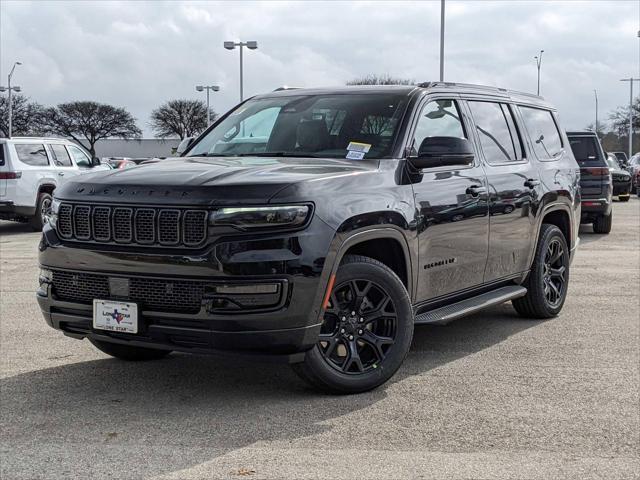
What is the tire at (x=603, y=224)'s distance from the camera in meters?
15.6

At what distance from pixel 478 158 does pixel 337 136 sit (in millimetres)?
1222

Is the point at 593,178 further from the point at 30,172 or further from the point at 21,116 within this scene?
the point at 21,116

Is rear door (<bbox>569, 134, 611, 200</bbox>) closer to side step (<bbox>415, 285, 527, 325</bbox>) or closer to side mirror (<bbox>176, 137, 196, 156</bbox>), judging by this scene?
side step (<bbox>415, 285, 527, 325</bbox>)

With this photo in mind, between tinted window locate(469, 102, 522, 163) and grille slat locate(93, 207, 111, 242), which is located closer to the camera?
grille slat locate(93, 207, 111, 242)

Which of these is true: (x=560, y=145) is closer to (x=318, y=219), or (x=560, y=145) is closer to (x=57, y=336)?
(x=318, y=219)

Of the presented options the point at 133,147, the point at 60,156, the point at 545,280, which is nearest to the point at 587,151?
the point at 545,280

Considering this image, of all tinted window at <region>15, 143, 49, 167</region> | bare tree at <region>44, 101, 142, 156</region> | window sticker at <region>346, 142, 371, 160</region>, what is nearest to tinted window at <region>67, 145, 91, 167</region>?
tinted window at <region>15, 143, 49, 167</region>

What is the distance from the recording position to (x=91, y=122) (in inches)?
3893

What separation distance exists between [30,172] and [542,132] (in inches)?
480

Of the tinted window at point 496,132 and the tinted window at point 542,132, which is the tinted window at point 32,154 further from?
the tinted window at point 496,132

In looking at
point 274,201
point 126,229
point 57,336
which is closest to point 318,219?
point 274,201

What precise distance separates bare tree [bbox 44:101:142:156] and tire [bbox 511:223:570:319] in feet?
304

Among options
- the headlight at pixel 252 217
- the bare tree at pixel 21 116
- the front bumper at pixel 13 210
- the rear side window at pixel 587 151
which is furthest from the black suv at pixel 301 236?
the bare tree at pixel 21 116

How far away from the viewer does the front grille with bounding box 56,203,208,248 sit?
457 centimetres
